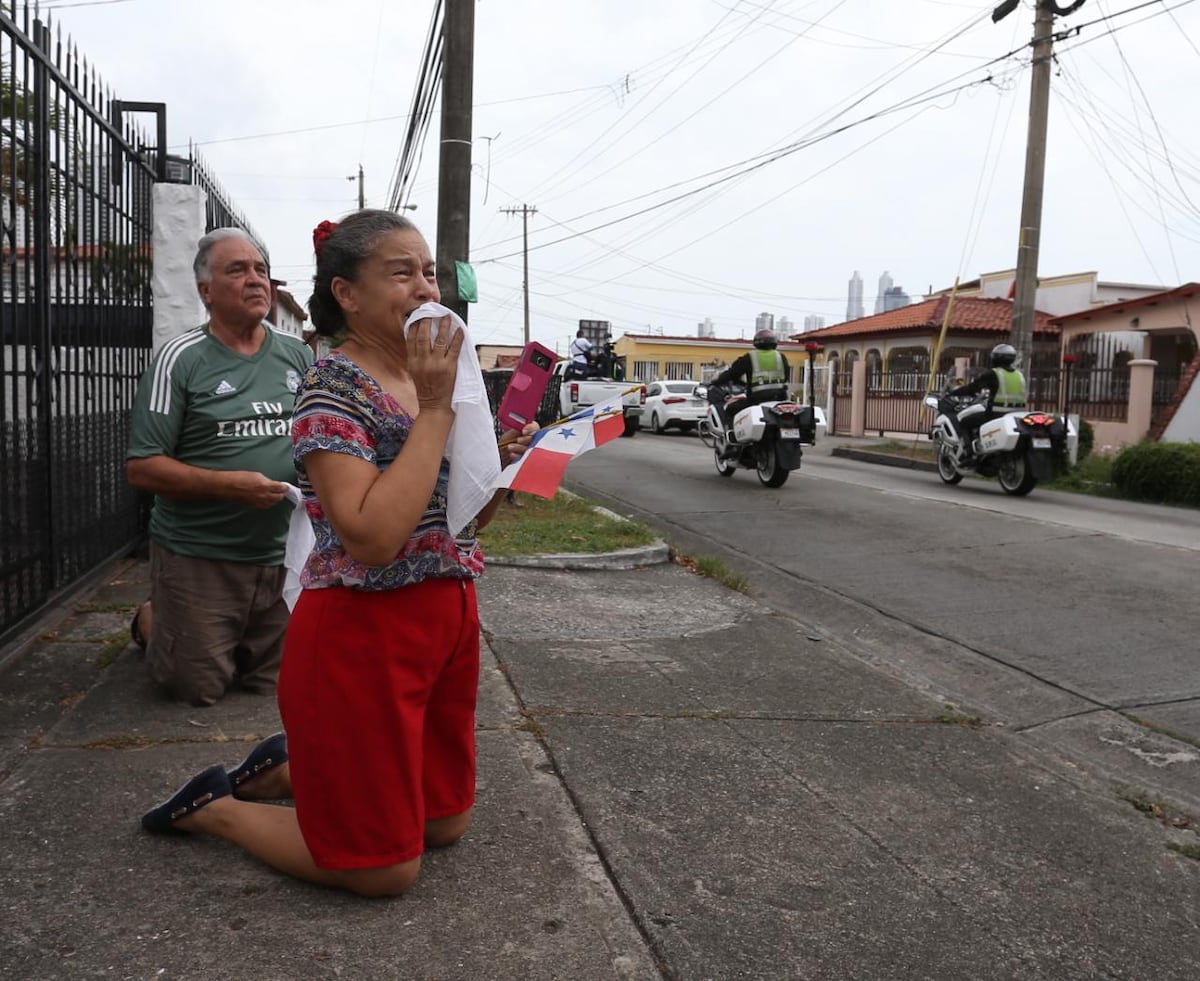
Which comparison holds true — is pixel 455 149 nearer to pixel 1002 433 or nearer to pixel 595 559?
pixel 595 559

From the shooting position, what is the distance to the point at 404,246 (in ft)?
8.79

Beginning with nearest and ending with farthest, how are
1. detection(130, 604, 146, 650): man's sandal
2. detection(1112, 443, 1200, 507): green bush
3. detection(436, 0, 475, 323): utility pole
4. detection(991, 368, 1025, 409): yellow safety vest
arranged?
detection(130, 604, 146, 650): man's sandal → detection(436, 0, 475, 323): utility pole → detection(1112, 443, 1200, 507): green bush → detection(991, 368, 1025, 409): yellow safety vest

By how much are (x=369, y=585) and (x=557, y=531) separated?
6084 mm

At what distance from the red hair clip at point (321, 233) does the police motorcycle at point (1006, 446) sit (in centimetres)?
1111

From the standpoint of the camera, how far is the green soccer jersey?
4195 mm

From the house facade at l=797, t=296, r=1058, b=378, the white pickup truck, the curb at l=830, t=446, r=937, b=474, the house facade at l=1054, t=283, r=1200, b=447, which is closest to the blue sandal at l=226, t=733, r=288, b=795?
the white pickup truck

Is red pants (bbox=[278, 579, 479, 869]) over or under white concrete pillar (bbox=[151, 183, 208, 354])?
under

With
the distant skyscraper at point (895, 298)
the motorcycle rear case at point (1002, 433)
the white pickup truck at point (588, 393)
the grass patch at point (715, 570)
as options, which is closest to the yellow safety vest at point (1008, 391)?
the motorcycle rear case at point (1002, 433)

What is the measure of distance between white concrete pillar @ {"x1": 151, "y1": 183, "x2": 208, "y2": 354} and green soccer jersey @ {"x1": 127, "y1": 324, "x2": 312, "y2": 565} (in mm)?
2752

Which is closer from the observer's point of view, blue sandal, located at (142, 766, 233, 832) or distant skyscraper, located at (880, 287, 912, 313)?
blue sandal, located at (142, 766, 233, 832)

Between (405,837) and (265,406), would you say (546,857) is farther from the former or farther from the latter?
(265,406)

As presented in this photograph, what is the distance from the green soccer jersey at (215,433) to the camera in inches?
165

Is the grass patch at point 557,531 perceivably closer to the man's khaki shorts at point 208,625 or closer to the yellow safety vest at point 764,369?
the man's khaki shorts at point 208,625

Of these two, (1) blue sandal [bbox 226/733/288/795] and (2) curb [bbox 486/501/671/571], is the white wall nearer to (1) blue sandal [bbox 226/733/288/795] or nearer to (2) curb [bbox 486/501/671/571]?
(2) curb [bbox 486/501/671/571]
